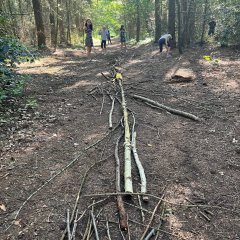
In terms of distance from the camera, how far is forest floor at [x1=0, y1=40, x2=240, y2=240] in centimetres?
375

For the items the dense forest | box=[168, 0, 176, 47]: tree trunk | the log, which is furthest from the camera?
box=[168, 0, 176, 47]: tree trunk

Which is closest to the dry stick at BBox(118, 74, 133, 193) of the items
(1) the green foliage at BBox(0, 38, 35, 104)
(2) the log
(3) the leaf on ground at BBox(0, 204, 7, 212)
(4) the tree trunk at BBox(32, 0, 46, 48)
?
(2) the log

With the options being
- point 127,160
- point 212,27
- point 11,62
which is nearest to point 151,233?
point 127,160

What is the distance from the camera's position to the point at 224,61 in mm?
13266

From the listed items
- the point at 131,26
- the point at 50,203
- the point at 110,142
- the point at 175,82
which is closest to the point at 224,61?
the point at 175,82

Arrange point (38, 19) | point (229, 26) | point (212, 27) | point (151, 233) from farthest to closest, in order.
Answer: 1. point (212, 27)
2. point (38, 19)
3. point (229, 26)
4. point (151, 233)

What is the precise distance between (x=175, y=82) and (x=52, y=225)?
7400 mm

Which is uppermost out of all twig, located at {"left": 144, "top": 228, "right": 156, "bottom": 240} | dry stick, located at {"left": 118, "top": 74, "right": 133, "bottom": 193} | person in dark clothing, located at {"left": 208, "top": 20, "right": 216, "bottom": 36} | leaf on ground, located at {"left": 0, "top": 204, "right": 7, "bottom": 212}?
person in dark clothing, located at {"left": 208, "top": 20, "right": 216, "bottom": 36}

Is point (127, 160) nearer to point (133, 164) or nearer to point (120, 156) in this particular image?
point (133, 164)

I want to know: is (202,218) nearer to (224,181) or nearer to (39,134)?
(224,181)

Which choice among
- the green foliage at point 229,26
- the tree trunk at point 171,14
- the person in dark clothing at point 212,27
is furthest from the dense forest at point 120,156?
Answer: the person in dark clothing at point 212,27

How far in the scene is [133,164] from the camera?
4992 millimetres

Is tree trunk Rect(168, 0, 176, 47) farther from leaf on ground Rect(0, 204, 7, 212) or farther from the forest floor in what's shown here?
leaf on ground Rect(0, 204, 7, 212)

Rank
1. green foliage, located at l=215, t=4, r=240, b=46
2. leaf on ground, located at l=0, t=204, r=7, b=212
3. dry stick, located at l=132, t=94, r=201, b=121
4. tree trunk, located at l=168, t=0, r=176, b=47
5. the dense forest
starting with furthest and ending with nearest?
tree trunk, located at l=168, t=0, r=176, b=47 → green foliage, located at l=215, t=4, r=240, b=46 → dry stick, located at l=132, t=94, r=201, b=121 → leaf on ground, located at l=0, t=204, r=7, b=212 → the dense forest
